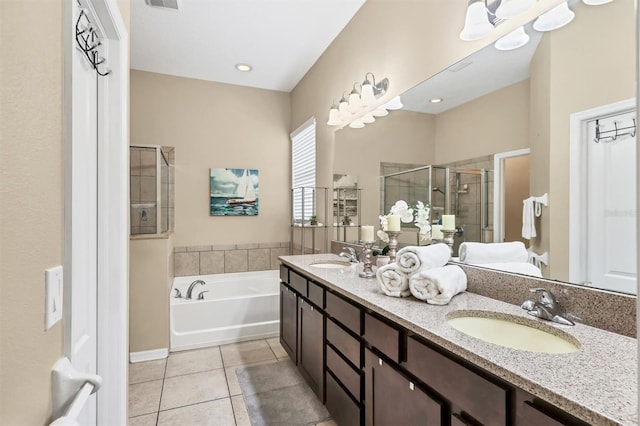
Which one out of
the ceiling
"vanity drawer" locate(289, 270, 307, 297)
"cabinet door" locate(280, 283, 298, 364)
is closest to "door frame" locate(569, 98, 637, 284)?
"vanity drawer" locate(289, 270, 307, 297)

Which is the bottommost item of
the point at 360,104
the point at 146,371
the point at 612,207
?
the point at 146,371

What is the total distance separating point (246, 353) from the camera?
9.58ft

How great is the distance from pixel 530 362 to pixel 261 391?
6.43ft

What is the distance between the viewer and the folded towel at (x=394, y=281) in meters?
1.46

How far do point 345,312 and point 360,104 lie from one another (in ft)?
5.60

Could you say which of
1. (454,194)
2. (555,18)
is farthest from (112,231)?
(555,18)

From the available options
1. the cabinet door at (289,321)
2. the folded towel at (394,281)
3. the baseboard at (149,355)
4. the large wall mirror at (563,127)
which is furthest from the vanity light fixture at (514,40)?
the baseboard at (149,355)

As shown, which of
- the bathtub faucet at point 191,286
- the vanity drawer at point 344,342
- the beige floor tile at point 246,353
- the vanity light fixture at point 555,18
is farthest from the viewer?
the bathtub faucet at point 191,286

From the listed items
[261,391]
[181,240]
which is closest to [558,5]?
[261,391]

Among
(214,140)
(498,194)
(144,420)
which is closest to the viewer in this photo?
(498,194)

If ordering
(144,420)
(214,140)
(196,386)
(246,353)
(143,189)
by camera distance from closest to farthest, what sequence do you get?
(144,420)
(196,386)
(246,353)
(143,189)
(214,140)

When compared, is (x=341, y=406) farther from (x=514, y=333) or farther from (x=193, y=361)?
(x=193, y=361)

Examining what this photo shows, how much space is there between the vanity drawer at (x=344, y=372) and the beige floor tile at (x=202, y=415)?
2.47ft

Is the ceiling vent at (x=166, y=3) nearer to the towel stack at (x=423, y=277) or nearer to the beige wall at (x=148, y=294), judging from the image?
the beige wall at (x=148, y=294)
